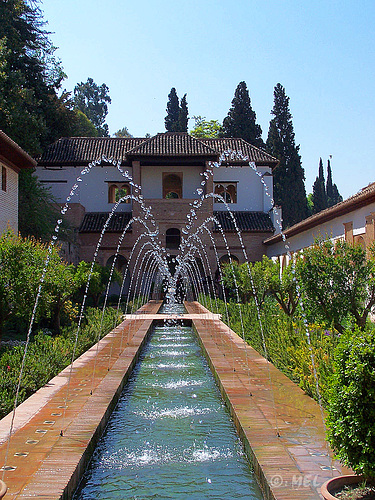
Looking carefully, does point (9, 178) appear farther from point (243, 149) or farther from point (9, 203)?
point (243, 149)

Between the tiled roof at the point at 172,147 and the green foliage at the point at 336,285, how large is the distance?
63.1 feet

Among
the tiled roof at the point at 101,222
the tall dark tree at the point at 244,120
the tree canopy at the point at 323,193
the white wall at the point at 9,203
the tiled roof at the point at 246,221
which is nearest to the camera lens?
the white wall at the point at 9,203

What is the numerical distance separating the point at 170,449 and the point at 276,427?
901mm

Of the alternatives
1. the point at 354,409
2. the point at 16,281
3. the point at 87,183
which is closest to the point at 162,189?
the point at 87,183

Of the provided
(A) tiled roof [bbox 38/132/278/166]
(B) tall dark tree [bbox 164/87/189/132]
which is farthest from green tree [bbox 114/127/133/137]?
(A) tiled roof [bbox 38/132/278/166]

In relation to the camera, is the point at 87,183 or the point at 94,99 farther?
the point at 94,99

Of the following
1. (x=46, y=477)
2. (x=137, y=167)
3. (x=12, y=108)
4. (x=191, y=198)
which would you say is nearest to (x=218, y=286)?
(x=191, y=198)

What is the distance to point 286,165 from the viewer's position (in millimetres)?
35594

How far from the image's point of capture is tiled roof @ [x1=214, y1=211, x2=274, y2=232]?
1057 inches

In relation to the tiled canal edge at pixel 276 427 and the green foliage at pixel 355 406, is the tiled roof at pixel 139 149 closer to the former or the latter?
the tiled canal edge at pixel 276 427

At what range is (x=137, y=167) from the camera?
26.8 metres

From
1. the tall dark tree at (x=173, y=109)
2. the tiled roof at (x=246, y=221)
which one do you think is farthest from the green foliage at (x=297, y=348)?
Result: the tall dark tree at (x=173, y=109)

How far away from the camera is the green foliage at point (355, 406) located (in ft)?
9.90

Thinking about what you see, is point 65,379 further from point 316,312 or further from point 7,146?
point 7,146
